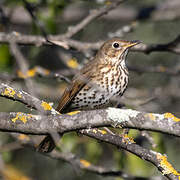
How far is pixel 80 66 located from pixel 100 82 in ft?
3.06

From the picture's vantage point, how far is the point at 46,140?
4.00m

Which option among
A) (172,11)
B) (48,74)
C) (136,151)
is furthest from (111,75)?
(172,11)

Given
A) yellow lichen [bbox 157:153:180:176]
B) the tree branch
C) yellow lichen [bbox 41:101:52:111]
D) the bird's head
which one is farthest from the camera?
the bird's head

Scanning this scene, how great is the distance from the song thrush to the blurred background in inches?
7.9

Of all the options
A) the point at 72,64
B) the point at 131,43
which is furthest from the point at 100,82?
the point at 72,64

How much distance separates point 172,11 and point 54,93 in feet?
7.48

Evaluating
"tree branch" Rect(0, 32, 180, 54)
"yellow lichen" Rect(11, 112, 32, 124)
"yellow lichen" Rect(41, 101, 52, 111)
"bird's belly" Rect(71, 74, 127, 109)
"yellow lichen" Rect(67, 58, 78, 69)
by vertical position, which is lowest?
"yellow lichen" Rect(11, 112, 32, 124)

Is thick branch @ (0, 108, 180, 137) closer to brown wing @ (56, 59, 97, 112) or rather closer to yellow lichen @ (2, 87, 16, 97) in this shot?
yellow lichen @ (2, 87, 16, 97)

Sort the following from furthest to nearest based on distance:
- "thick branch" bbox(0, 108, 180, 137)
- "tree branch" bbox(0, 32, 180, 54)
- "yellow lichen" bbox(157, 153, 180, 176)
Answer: "tree branch" bbox(0, 32, 180, 54), "yellow lichen" bbox(157, 153, 180, 176), "thick branch" bbox(0, 108, 180, 137)

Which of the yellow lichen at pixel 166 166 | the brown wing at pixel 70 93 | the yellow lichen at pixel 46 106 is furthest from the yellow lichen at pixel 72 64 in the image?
the yellow lichen at pixel 166 166

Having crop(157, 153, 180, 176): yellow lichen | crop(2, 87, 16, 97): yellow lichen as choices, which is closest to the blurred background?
crop(157, 153, 180, 176): yellow lichen

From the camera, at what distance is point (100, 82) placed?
14.5ft

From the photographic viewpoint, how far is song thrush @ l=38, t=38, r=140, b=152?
167 inches

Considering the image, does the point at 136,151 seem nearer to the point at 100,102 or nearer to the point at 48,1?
the point at 100,102
